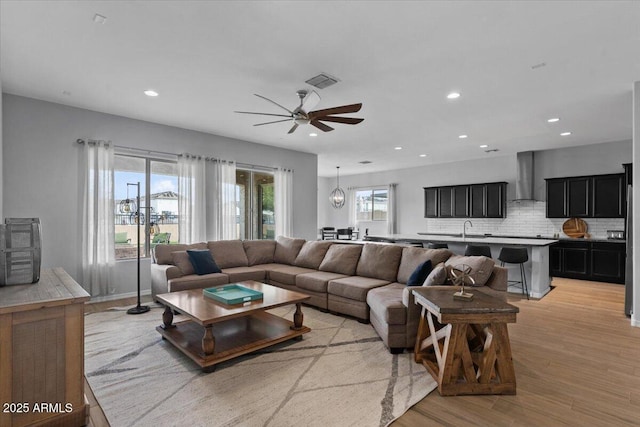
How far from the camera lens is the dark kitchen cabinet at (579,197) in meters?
6.72

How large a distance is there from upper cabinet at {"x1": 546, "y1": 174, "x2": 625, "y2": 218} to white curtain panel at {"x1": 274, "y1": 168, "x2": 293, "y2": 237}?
227 inches

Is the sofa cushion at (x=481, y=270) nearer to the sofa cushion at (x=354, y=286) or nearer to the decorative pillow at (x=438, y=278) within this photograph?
the decorative pillow at (x=438, y=278)

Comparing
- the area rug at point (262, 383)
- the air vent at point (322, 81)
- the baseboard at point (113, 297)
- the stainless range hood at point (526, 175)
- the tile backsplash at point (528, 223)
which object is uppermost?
the air vent at point (322, 81)

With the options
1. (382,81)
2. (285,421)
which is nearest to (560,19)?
(382,81)

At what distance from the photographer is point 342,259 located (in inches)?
188

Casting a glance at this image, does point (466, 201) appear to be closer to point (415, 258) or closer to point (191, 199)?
point (415, 258)

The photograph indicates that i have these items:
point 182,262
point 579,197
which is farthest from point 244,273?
point 579,197

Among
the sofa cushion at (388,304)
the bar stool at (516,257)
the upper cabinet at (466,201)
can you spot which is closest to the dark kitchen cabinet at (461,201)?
the upper cabinet at (466,201)

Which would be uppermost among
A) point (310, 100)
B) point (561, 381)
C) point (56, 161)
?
point (310, 100)

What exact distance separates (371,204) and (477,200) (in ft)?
12.3

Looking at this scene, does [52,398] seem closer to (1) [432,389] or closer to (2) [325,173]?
(1) [432,389]

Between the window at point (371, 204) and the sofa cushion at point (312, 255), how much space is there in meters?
5.70

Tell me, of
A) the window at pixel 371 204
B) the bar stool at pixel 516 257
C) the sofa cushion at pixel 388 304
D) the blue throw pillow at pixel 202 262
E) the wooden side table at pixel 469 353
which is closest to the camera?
the wooden side table at pixel 469 353

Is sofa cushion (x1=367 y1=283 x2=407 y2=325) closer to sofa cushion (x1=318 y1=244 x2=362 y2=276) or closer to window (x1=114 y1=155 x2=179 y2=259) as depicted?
sofa cushion (x1=318 y1=244 x2=362 y2=276)
